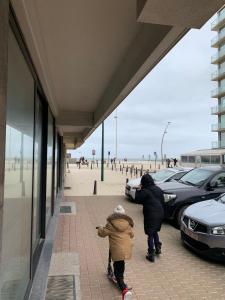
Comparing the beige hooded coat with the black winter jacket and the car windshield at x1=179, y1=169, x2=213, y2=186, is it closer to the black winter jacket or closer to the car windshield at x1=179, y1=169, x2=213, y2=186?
the black winter jacket

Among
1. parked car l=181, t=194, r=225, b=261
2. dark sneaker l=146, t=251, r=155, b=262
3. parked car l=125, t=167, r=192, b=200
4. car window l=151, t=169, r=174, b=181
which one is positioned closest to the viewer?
parked car l=181, t=194, r=225, b=261

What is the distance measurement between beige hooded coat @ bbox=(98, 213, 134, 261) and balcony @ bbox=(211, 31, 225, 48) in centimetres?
6113

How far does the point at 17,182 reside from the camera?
3.27 m

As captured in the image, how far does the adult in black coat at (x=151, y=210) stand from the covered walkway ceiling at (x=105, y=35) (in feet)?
5.58

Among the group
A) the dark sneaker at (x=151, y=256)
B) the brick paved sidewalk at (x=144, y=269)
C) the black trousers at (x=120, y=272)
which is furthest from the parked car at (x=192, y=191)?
the black trousers at (x=120, y=272)

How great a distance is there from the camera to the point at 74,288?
4875mm

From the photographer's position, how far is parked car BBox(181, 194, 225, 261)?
20.2ft

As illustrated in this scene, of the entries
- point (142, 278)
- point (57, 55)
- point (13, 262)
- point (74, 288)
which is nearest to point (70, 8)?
point (57, 55)

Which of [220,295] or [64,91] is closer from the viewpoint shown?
[220,295]

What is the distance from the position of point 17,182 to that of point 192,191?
7.27 m

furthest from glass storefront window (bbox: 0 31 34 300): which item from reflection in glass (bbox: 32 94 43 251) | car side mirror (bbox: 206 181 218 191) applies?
car side mirror (bbox: 206 181 218 191)

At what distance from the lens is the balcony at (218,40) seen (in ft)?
197

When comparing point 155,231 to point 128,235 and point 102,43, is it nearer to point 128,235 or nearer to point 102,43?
point 128,235

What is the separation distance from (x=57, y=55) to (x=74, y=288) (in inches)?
126
